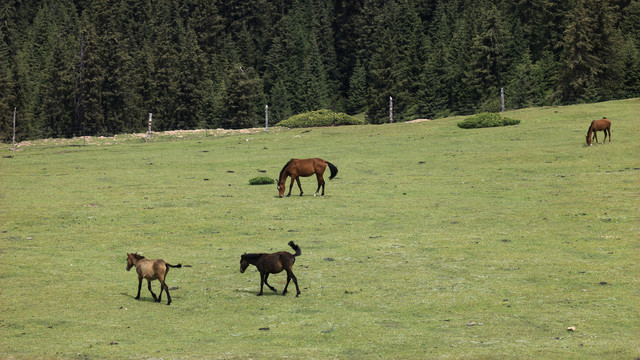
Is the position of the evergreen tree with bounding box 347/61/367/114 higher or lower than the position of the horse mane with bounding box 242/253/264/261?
higher

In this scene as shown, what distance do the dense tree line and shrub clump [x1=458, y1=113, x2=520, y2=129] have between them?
24991 millimetres

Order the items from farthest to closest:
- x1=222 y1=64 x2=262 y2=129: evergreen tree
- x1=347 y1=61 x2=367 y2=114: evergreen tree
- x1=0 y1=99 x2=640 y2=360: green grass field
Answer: x1=347 y1=61 x2=367 y2=114: evergreen tree, x1=222 y1=64 x2=262 y2=129: evergreen tree, x1=0 y1=99 x2=640 y2=360: green grass field

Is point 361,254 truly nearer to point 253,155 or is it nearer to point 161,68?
point 253,155

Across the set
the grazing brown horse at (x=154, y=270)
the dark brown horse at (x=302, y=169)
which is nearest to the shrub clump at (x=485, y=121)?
the dark brown horse at (x=302, y=169)

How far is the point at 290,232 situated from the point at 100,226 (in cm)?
818

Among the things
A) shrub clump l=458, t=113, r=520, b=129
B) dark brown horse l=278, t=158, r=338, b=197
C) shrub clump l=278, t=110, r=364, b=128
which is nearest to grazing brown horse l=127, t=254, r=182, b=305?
dark brown horse l=278, t=158, r=338, b=197

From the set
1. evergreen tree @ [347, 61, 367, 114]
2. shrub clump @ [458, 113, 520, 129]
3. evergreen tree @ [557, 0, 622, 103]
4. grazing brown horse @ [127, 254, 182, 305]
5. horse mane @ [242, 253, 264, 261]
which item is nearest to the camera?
grazing brown horse @ [127, 254, 182, 305]

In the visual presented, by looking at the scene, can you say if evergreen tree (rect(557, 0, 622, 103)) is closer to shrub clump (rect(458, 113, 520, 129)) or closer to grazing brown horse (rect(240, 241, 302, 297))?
shrub clump (rect(458, 113, 520, 129))

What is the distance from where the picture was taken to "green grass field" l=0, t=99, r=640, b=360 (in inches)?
535

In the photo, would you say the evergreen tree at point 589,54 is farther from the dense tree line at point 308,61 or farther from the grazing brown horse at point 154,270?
the grazing brown horse at point 154,270

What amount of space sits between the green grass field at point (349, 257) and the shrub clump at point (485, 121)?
32.8 ft

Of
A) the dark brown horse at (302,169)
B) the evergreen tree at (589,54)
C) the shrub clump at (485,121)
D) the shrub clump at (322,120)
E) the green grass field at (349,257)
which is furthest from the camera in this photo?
the evergreen tree at (589,54)

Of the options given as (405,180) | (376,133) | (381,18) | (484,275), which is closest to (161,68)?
(381,18)

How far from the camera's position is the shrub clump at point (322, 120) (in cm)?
7594
